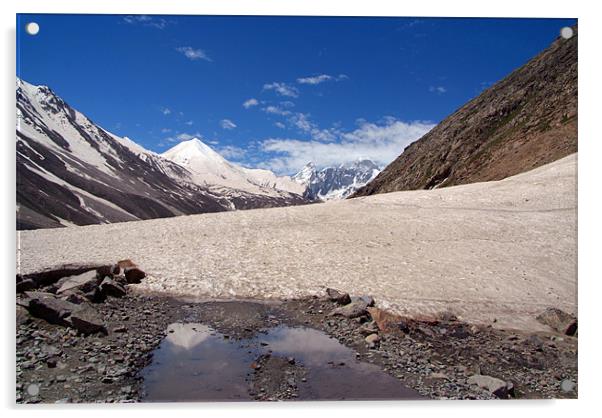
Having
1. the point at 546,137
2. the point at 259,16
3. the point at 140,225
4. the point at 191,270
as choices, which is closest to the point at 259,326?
the point at 191,270

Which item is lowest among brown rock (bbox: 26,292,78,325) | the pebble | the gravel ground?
the pebble

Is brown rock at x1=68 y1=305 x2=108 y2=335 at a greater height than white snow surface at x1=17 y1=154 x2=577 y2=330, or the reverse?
white snow surface at x1=17 y1=154 x2=577 y2=330

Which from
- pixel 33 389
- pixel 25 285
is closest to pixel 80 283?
pixel 25 285

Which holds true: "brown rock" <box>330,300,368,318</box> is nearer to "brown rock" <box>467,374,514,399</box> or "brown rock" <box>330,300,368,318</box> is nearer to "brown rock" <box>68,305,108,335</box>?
"brown rock" <box>467,374,514,399</box>

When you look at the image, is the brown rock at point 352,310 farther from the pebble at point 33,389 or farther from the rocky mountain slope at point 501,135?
the rocky mountain slope at point 501,135

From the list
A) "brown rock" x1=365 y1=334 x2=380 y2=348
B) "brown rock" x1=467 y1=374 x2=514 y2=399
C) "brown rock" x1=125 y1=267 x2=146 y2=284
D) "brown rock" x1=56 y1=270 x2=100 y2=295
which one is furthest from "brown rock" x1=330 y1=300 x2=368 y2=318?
"brown rock" x1=56 y1=270 x2=100 y2=295
